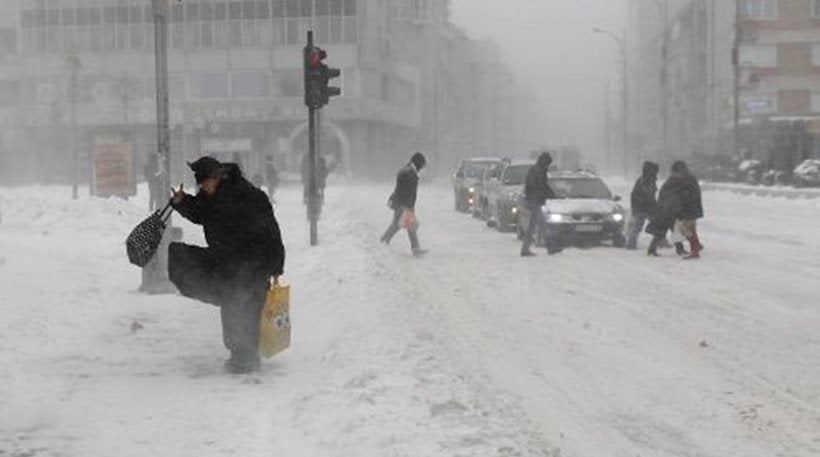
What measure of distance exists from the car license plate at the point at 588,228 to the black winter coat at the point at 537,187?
1.65 m

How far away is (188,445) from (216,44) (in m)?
76.2

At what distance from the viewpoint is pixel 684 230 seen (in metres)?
18.9

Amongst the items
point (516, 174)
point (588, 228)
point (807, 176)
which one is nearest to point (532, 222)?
point (588, 228)

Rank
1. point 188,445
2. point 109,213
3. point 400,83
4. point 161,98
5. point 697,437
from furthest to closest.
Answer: point 400,83, point 109,213, point 161,98, point 697,437, point 188,445

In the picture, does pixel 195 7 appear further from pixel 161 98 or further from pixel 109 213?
pixel 161 98

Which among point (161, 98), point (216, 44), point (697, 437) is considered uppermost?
point (216, 44)

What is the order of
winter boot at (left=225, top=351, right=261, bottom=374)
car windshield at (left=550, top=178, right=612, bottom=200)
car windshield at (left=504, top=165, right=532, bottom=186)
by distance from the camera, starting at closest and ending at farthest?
winter boot at (left=225, top=351, right=261, bottom=374) < car windshield at (left=550, top=178, right=612, bottom=200) < car windshield at (left=504, top=165, right=532, bottom=186)

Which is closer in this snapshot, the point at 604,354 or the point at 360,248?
the point at 604,354

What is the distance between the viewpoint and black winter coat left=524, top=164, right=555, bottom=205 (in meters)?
19.5

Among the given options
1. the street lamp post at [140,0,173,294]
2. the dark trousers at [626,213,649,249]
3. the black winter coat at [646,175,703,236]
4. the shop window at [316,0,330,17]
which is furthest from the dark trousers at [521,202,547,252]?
the shop window at [316,0,330,17]

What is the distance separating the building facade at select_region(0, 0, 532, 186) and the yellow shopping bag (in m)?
66.5

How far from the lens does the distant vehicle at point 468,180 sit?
115 ft

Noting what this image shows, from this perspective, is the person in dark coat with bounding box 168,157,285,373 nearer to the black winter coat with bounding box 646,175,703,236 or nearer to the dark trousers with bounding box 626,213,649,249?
the black winter coat with bounding box 646,175,703,236

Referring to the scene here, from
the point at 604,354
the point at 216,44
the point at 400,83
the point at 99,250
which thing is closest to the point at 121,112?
the point at 216,44
